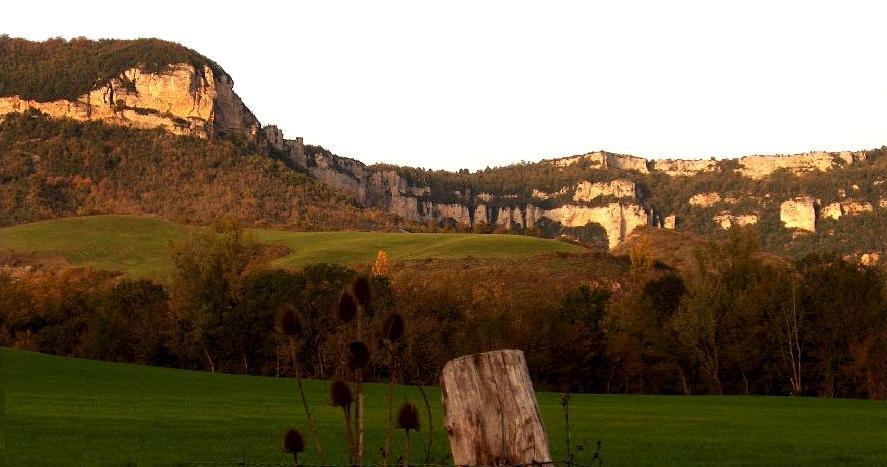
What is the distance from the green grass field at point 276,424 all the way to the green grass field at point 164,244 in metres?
83.0

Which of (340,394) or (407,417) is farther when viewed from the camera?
(407,417)

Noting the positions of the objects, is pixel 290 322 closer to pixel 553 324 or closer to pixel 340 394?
pixel 340 394

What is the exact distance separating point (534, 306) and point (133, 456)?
169 feet

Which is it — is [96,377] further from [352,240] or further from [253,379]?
[352,240]

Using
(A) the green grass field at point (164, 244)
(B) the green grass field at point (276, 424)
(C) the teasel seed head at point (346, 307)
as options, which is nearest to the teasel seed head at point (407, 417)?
(C) the teasel seed head at point (346, 307)

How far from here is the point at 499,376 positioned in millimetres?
4566

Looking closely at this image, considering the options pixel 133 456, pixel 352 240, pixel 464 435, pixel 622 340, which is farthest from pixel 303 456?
pixel 352 240

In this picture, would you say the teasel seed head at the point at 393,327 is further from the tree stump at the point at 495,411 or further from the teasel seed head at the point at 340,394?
the tree stump at the point at 495,411

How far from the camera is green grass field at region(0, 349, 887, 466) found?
822 inches

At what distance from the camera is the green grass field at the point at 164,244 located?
134 meters

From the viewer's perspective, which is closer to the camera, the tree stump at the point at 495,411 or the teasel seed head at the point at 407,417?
the teasel seed head at the point at 407,417

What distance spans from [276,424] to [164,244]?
409 feet

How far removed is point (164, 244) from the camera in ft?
481

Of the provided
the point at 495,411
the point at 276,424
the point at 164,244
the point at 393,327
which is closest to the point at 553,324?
the point at 276,424
